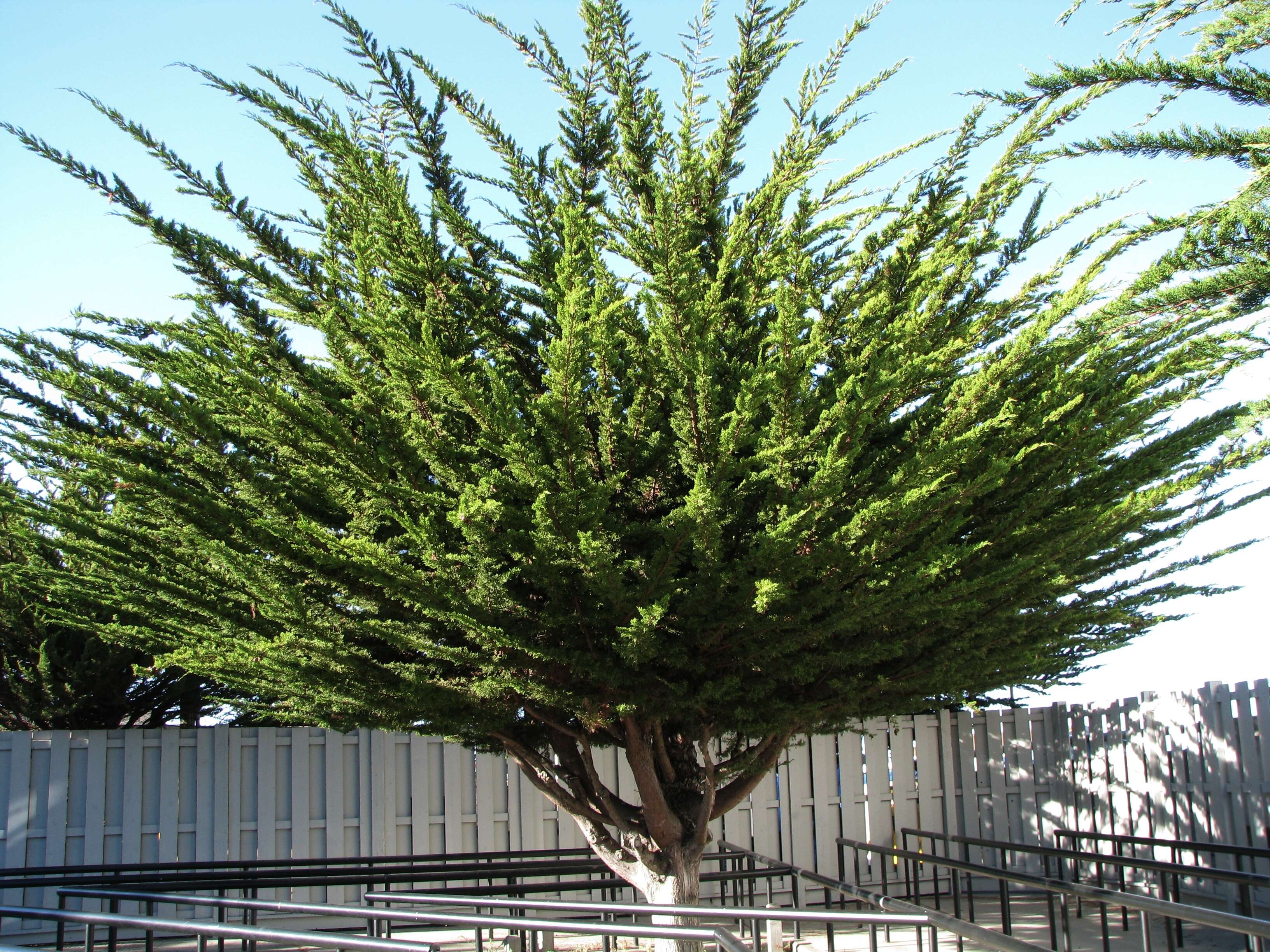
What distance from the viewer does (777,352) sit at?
5.21m

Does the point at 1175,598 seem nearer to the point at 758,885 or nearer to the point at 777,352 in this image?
the point at 777,352

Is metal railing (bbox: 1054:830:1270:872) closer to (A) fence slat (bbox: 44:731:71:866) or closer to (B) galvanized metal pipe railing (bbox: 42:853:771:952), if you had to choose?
(B) galvanized metal pipe railing (bbox: 42:853:771:952)

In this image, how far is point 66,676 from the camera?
427 inches

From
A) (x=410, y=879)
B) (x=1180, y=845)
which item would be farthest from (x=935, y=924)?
(x=1180, y=845)

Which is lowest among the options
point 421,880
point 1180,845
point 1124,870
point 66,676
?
point 1124,870

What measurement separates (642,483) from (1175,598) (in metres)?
4.12

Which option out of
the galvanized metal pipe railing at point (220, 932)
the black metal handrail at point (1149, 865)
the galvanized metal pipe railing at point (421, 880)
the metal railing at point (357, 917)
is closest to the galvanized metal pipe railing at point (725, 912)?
the metal railing at point (357, 917)

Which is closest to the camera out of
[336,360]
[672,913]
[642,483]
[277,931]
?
[277,931]

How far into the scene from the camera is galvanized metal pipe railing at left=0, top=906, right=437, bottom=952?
4020 millimetres

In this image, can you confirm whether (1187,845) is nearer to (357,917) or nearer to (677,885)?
(677,885)

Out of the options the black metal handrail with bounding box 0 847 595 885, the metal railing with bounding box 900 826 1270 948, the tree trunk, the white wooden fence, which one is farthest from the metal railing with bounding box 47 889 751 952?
the white wooden fence

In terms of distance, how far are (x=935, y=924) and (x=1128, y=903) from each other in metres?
0.87

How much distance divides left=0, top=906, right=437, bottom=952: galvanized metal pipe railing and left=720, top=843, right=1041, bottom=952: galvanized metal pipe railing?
2.18 metres

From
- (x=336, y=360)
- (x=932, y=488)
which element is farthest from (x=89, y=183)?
(x=932, y=488)
